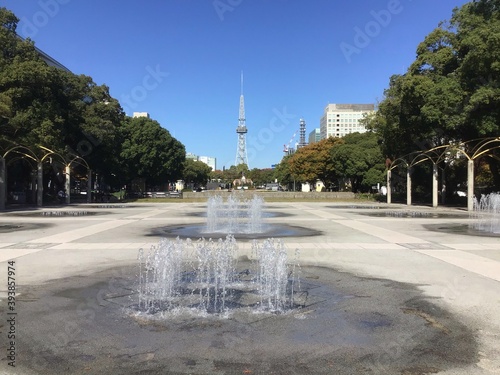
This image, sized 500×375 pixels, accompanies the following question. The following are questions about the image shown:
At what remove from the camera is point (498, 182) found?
113 ft

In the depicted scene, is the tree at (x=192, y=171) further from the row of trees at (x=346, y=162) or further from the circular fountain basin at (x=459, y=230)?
the circular fountain basin at (x=459, y=230)

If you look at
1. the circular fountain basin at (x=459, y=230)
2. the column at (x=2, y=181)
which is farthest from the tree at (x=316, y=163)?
the circular fountain basin at (x=459, y=230)

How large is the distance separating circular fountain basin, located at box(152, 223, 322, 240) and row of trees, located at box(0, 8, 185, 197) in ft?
52.0

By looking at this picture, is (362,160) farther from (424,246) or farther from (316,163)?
(424,246)

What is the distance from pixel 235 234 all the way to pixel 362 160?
144 feet

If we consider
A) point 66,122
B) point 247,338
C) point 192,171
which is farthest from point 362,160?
point 192,171

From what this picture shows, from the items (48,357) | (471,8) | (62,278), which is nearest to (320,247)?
(62,278)

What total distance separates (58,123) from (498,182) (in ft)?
118

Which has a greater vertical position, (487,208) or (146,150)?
(146,150)

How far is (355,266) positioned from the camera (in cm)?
962

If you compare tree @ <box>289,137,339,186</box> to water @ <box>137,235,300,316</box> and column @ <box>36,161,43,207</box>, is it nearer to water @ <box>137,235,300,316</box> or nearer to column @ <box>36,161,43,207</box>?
column @ <box>36,161,43,207</box>

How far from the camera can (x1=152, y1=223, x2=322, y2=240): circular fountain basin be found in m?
15.0

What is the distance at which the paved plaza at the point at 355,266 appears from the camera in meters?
4.54

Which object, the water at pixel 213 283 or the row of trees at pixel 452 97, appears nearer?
the water at pixel 213 283
